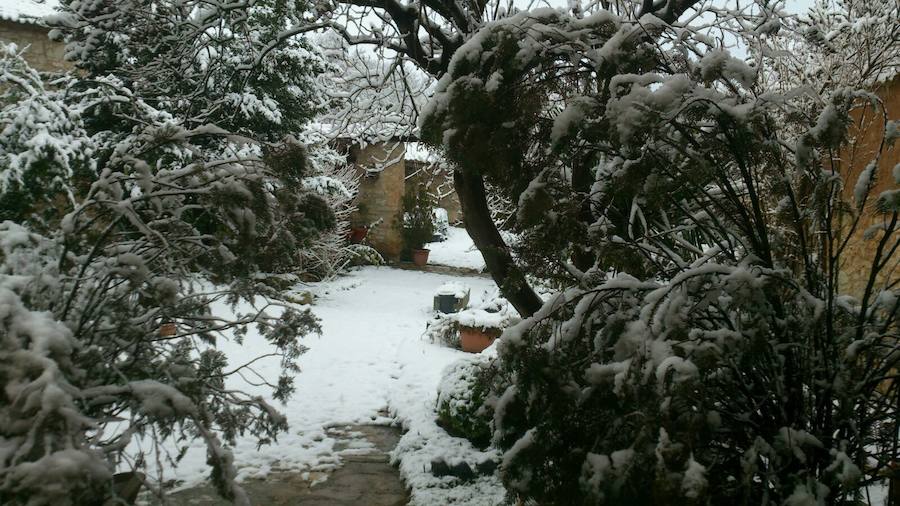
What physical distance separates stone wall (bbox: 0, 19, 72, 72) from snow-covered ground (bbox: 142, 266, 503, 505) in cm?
668

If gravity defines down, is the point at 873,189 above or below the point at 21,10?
below

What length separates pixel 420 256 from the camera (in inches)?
532

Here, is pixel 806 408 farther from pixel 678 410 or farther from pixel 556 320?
pixel 556 320

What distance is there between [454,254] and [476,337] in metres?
8.16

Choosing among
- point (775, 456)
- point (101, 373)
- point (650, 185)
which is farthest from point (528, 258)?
point (101, 373)

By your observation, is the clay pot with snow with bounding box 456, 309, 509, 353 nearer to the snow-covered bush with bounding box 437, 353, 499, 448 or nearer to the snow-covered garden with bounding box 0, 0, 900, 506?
the snow-covered bush with bounding box 437, 353, 499, 448

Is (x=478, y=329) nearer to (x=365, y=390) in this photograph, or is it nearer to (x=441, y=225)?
(x=365, y=390)

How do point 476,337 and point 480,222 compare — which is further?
point 476,337

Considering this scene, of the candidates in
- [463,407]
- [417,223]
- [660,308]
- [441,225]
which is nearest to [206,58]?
[463,407]

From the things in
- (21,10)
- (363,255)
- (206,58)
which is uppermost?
(21,10)

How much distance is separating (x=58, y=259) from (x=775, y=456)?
107 inches

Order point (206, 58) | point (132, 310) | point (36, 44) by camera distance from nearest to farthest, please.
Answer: point (132, 310) < point (206, 58) < point (36, 44)

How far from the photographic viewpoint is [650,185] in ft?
5.93

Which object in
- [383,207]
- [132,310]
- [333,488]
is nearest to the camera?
[132,310]
